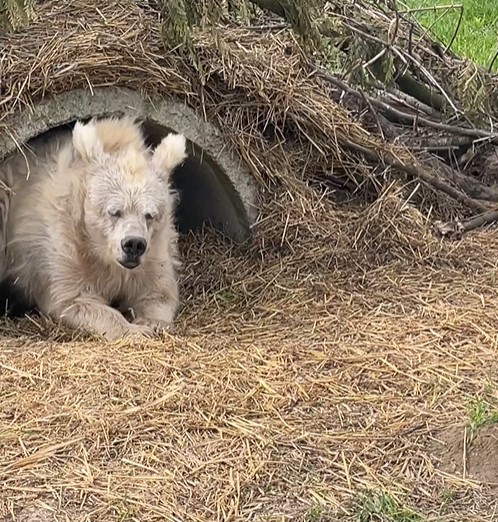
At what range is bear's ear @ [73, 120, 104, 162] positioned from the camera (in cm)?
558

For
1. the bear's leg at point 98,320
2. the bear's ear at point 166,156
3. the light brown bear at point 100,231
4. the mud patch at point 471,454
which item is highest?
the bear's ear at point 166,156

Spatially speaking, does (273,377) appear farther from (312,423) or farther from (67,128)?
(67,128)

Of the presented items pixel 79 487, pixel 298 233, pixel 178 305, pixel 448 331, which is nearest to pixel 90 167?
pixel 178 305

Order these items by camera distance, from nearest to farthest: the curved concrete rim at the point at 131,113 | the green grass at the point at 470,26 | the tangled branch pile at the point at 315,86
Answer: the curved concrete rim at the point at 131,113
the tangled branch pile at the point at 315,86
the green grass at the point at 470,26

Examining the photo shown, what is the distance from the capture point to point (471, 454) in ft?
12.5

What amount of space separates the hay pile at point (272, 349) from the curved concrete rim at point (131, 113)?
0.23 ft

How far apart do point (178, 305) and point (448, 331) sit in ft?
5.06

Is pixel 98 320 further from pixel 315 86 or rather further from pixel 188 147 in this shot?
pixel 315 86

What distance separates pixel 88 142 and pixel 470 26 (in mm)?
5340

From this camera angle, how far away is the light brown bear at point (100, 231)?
215 inches

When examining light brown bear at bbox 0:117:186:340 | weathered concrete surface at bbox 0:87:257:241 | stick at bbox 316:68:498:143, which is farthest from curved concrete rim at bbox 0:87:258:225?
stick at bbox 316:68:498:143

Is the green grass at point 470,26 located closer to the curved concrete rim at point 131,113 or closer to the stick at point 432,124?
the stick at point 432,124

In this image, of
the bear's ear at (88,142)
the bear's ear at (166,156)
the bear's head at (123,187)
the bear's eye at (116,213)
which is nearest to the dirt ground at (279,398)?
the bear's head at (123,187)

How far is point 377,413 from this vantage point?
4211mm
